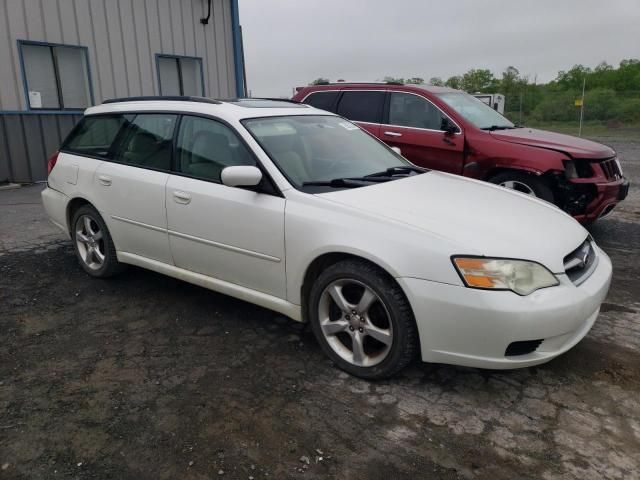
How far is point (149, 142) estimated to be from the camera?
14.0 feet

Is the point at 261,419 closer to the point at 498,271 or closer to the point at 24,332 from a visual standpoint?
the point at 498,271

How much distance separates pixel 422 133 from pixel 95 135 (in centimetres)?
388

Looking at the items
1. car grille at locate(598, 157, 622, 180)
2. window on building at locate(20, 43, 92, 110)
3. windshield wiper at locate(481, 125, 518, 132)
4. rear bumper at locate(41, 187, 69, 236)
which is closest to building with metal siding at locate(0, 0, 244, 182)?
window on building at locate(20, 43, 92, 110)

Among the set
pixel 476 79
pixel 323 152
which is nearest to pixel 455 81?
pixel 476 79

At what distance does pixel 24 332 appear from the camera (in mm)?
3842

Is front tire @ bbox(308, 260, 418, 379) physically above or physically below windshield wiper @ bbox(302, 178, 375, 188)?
below

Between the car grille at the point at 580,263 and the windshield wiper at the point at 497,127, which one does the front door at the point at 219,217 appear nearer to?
the car grille at the point at 580,263

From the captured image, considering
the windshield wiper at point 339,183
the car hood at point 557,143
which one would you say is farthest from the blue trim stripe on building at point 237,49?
the windshield wiper at point 339,183

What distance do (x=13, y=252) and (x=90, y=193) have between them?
1787mm

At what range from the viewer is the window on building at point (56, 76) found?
960 centimetres

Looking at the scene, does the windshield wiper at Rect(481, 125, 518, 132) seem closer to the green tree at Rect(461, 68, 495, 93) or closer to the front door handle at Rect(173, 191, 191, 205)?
the front door handle at Rect(173, 191, 191, 205)

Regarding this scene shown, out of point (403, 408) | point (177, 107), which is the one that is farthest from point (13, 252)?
point (403, 408)

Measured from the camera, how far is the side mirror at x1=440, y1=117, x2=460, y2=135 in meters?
6.51

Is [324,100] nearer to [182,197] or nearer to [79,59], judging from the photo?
[182,197]
